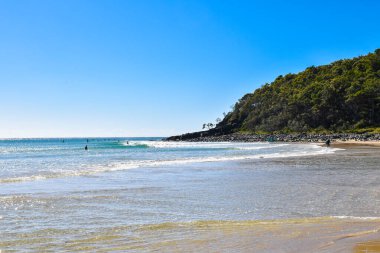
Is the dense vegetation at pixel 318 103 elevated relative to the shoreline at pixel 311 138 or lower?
elevated

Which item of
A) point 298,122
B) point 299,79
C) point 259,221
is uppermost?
point 299,79

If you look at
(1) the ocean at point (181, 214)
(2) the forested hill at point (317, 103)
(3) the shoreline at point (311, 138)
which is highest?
(2) the forested hill at point (317, 103)

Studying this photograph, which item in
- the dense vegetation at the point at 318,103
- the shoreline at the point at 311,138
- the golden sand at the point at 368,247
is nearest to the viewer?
the golden sand at the point at 368,247

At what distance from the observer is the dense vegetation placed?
354ft

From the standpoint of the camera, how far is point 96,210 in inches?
441

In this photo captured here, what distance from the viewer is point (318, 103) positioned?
119875 millimetres

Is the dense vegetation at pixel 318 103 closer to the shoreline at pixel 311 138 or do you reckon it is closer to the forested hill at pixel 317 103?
the forested hill at pixel 317 103

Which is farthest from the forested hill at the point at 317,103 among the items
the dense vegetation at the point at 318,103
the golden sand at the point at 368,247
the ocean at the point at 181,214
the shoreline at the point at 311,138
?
the golden sand at the point at 368,247

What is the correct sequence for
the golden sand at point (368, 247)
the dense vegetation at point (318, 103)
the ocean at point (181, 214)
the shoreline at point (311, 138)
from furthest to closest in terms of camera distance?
the dense vegetation at point (318, 103), the shoreline at point (311, 138), the ocean at point (181, 214), the golden sand at point (368, 247)

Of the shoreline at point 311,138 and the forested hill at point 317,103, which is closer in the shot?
the shoreline at point 311,138

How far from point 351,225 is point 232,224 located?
2.55m

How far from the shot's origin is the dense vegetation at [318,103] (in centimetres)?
10800

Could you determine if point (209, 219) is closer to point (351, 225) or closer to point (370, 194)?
point (351, 225)

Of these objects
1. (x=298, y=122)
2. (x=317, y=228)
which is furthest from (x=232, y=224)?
(x=298, y=122)
